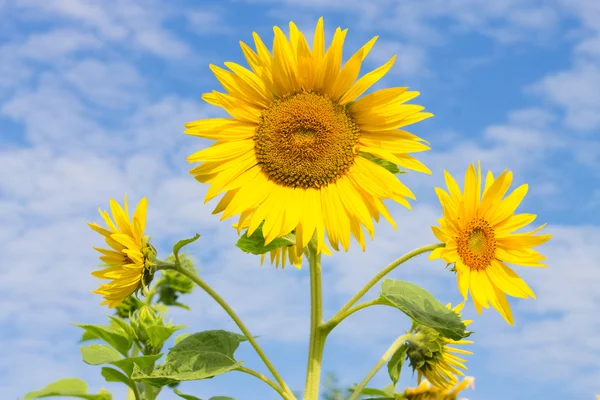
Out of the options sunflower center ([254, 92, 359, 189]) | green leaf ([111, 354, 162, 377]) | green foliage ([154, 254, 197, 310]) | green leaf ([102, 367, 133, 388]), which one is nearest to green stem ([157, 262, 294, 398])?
green leaf ([111, 354, 162, 377])

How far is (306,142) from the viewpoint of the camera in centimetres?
300

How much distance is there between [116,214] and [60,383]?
1485 millimetres

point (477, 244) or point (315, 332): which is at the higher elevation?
point (477, 244)

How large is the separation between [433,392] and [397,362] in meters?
0.26

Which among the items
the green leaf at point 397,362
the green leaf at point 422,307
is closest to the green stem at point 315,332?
the green leaf at point 422,307

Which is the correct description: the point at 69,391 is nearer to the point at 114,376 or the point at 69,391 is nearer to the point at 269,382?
the point at 114,376

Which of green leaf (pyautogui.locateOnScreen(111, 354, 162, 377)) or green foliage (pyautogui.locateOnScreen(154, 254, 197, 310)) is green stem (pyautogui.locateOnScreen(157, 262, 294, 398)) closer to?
green leaf (pyautogui.locateOnScreen(111, 354, 162, 377))

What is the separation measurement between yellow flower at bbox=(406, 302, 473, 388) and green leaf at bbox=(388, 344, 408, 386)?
0.03m

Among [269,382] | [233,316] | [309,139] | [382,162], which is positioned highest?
[309,139]

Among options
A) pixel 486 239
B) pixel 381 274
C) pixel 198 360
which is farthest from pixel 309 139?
pixel 198 360

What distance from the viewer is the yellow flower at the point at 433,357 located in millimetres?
3363

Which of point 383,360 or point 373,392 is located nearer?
point 383,360

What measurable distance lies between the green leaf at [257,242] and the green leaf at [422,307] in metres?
0.44

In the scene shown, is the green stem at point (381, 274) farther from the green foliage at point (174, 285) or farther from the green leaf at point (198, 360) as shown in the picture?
the green foliage at point (174, 285)
